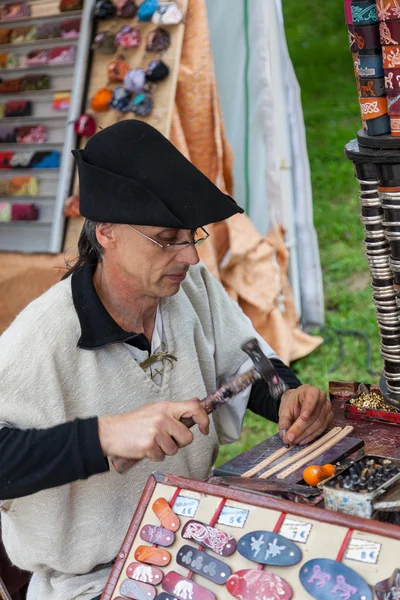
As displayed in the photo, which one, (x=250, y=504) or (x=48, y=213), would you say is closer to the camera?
(x=250, y=504)

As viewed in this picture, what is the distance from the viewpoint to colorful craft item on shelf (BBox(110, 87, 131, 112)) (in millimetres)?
4359

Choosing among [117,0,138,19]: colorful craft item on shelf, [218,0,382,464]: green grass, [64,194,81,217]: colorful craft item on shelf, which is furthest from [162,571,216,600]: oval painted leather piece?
[117,0,138,19]: colorful craft item on shelf

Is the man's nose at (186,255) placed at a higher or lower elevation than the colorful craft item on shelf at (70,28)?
lower

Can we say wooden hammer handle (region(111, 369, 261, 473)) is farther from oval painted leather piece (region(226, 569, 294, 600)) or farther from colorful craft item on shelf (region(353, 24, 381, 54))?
colorful craft item on shelf (region(353, 24, 381, 54))

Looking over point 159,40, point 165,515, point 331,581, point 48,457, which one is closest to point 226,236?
point 159,40

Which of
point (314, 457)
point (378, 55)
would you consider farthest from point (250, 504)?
point (378, 55)

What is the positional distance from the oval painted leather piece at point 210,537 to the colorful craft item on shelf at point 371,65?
3.53 ft

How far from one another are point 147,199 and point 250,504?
0.69 m

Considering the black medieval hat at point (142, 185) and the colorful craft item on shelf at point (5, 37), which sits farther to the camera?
the colorful craft item on shelf at point (5, 37)

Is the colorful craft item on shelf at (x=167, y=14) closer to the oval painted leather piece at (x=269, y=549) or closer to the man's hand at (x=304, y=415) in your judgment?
the man's hand at (x=304, y=415)

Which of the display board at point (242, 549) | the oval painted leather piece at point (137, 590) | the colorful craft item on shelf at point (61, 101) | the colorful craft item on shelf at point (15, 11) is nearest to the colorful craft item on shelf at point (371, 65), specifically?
the display board at point (242, 549)

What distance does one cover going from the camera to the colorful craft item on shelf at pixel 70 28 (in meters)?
4.70

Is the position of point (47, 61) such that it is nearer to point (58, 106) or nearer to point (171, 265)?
point (58, 106)

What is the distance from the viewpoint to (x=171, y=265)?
2.05m
